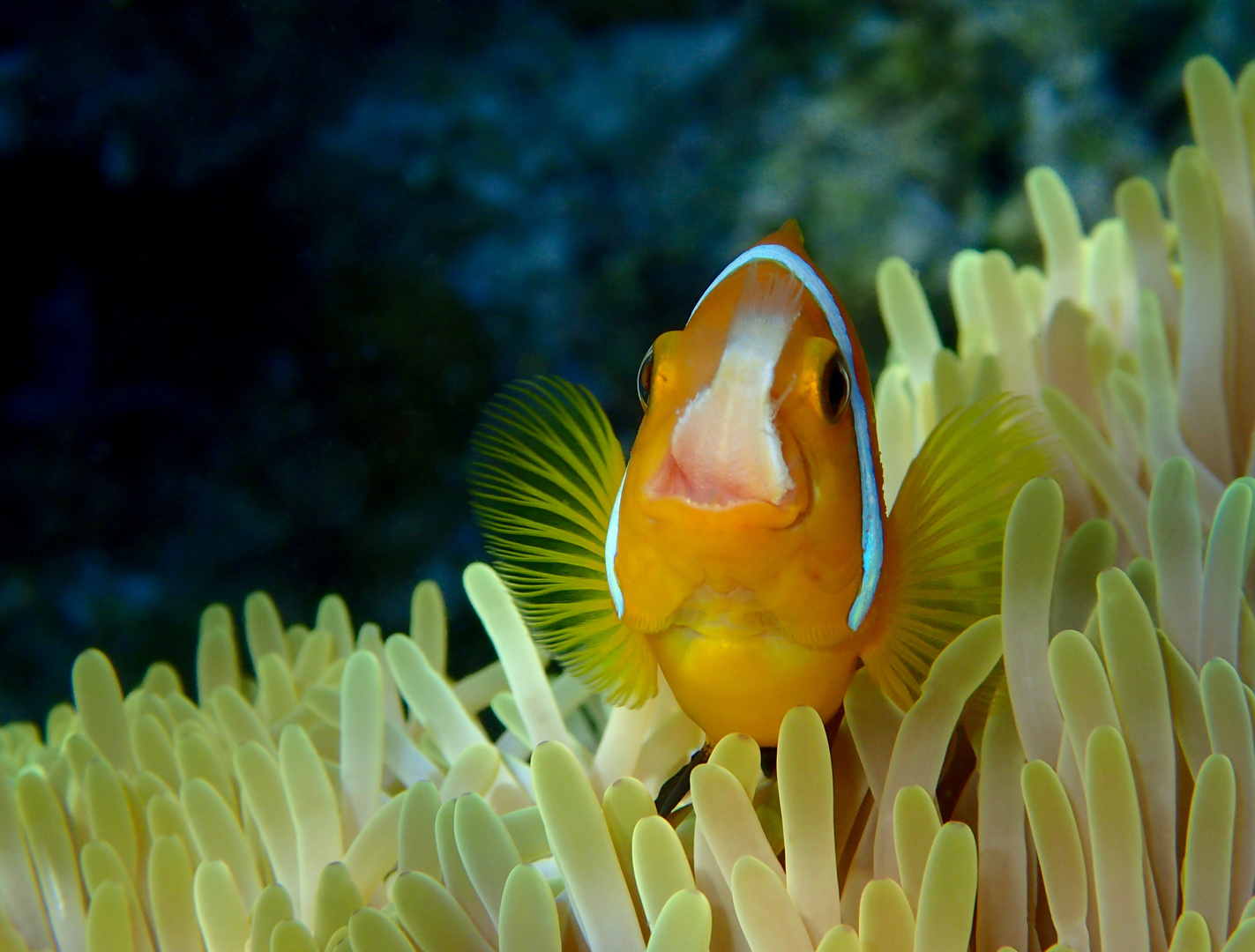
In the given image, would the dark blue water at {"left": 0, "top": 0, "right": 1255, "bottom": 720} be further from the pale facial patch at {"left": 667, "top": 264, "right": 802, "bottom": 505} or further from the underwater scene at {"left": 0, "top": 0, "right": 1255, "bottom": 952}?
the pale facial patch at {"left": 667, "top": 264, "right": 802, "bottom": 505}

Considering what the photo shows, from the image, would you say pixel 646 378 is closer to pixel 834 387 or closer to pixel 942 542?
pixel 834 387

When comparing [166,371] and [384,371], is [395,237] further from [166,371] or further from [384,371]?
[166,371]

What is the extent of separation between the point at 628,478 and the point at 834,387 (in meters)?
0.14

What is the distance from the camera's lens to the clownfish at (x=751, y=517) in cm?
55

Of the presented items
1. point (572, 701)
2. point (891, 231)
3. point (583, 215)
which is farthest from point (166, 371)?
point (891, 231)

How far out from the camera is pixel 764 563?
56 cm

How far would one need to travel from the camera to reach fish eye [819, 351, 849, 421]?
1.89ft

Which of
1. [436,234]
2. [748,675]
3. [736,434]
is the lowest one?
[748,675]

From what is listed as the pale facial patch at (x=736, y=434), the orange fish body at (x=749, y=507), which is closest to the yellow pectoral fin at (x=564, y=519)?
the orange fish body at (x=749, y=507)

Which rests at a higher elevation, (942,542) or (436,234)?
(436,234)

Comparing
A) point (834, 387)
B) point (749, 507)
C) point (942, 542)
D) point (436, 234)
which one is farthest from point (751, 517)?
point (436, 234)

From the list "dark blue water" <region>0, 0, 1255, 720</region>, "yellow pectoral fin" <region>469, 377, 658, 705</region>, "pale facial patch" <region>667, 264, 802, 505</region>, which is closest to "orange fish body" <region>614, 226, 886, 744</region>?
"pale facial patch" <region>667, 264, 802, 505</region>

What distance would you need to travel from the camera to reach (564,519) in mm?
833

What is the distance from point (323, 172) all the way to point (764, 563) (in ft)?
5.69
